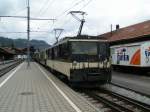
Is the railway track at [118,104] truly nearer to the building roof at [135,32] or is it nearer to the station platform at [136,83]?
the station platform at [136,83]

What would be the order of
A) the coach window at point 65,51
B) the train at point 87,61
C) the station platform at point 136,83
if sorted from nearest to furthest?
the train at point 87,61 → the station platform at point 136,83 → the coach window at point 65,51

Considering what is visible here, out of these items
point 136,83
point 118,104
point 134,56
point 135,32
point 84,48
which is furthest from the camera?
point 135,32

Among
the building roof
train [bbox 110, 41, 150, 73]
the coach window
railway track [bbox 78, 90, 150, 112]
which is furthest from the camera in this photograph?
the building roof

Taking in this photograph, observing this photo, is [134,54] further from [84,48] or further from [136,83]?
[84,48]

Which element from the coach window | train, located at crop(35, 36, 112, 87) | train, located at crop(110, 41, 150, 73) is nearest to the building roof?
train, located at crop(110, 41, 150, 73)

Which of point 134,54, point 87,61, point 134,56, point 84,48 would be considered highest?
point 84,48

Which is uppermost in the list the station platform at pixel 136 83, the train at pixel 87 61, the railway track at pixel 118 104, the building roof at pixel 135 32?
the building roof at pixel 135 32

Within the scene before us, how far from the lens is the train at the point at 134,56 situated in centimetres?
2822

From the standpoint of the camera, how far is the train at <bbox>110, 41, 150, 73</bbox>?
28219 mm

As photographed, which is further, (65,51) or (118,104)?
(65,51)

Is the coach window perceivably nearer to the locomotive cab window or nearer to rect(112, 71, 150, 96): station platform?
the locomotive cab window

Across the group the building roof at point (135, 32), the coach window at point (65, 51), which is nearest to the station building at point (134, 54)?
the building roof at point (135, 32)

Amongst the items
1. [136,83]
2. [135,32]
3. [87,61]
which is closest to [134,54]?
[136,83]

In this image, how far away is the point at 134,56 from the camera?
2992 centimetres
